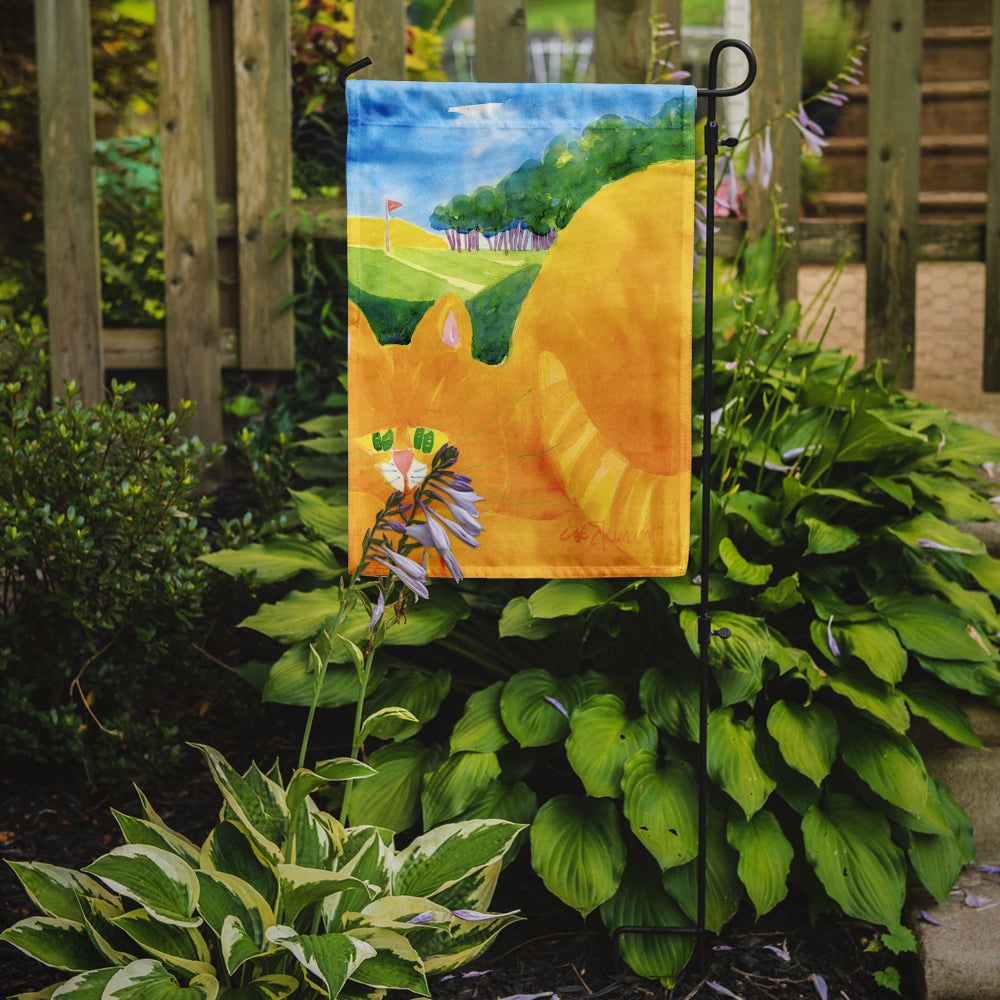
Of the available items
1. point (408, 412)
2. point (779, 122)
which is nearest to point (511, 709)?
point (408, 412)

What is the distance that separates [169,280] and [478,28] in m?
1.28

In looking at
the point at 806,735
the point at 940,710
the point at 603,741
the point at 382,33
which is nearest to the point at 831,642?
the point at 806,735

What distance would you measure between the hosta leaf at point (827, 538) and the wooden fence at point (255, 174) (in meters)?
1.42

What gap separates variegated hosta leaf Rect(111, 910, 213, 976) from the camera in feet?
4.91

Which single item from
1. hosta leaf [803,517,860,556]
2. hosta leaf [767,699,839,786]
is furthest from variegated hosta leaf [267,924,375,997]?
hosta leaf [803,517,860,556]

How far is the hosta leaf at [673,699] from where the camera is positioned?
200 cm

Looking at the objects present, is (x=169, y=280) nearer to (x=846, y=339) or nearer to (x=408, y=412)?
(x=408, y=412)

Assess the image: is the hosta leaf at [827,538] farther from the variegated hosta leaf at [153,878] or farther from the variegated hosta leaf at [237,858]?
the variegated hosta leaf at [153,878]

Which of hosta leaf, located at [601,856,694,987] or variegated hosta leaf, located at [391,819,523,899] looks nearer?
variegated hosta leaf, located at [391,819,523,899]

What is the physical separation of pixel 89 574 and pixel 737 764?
145cm

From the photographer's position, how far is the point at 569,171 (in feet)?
5.74

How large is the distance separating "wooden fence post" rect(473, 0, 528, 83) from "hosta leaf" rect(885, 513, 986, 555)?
6.12 ft

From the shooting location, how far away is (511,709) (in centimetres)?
204

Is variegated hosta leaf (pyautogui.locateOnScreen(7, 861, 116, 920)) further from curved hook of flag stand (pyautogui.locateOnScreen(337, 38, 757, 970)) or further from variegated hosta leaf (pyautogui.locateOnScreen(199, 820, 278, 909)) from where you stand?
curved hook of flag stand (pyautogui.locateOnScreen(337, 38, 757, 970))
